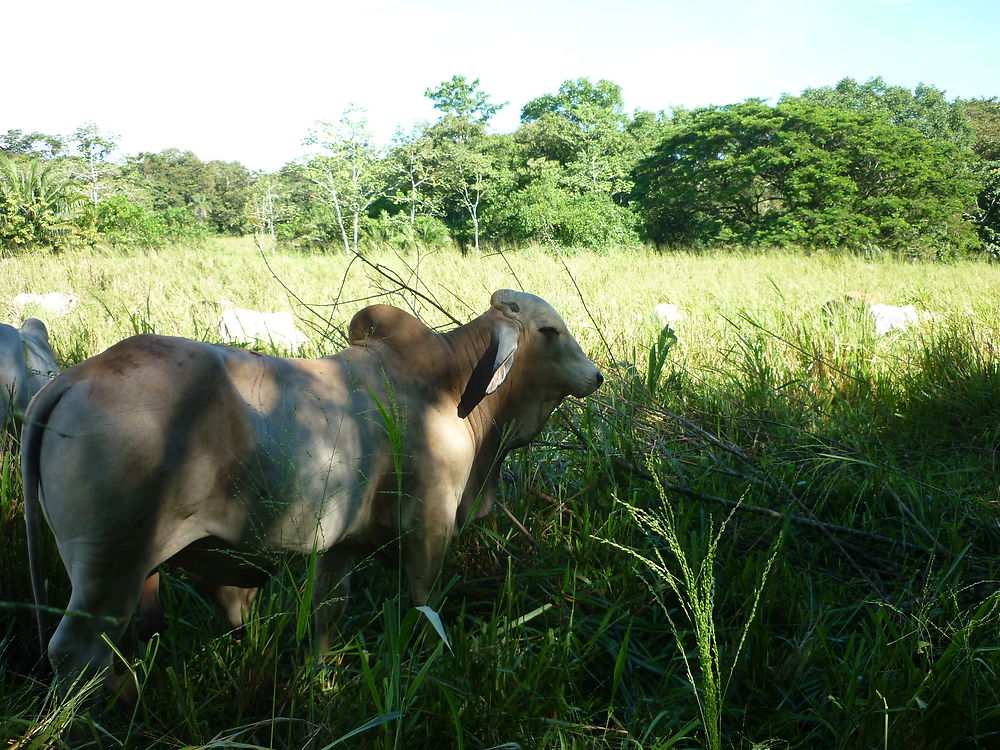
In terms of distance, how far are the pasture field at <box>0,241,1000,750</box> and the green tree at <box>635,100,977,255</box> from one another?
1671 cm

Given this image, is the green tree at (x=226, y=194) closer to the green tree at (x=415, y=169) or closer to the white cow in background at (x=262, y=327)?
the green tree at (x=415, y=169)

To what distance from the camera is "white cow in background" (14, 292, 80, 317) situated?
662 centimetres

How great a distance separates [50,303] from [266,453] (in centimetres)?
653

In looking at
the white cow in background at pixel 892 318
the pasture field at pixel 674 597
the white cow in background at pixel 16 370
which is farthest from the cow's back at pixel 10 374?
the white cow in background at pixel 892 318

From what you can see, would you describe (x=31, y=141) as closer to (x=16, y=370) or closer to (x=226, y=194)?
(x=226, y=194)

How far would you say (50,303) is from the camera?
22.9 ft

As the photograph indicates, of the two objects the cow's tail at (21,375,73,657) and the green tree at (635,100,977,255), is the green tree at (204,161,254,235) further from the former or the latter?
the cow's tail at (21,375,73,657)

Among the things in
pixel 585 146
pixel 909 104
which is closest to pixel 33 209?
pixel 585 146

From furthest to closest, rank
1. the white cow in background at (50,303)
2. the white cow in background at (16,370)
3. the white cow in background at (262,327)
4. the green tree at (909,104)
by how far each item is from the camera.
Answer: the green tree at (909,104) → the white cow in background at (50,303) → the white cow in background at (262,327) → the white cow in background at (16,370)

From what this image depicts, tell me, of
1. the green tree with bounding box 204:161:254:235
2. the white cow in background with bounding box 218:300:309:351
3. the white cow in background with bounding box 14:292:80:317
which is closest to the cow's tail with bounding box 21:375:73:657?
the white cow in background with bounding box 218:300:309:351

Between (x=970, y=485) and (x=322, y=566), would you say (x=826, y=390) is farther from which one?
(x=322, y=566)

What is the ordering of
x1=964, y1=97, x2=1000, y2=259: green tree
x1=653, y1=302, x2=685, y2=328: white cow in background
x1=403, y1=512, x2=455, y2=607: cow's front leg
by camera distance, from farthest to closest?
x1=964, y1=97, x2=1000, y2=259: green tree < x1=653, y1=302, x2=685, y2=328: white cow in background < x1=403, y1=512, x2=455, y2=607: cow's front leg

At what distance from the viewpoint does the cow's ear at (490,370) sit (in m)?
2.23

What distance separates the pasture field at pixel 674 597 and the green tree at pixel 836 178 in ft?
54.8
